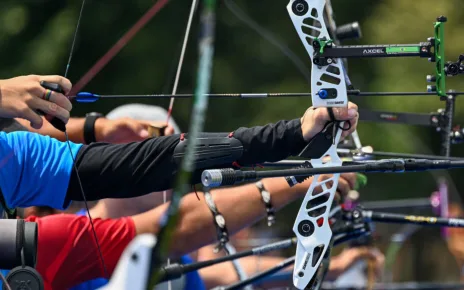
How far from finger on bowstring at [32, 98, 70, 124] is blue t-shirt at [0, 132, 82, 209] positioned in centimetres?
49

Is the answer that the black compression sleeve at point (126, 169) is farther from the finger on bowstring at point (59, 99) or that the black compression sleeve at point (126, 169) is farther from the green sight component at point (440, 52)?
the green sight component at point (440, 52)

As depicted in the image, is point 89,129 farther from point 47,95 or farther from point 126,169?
point 47,95

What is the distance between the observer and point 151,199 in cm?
525

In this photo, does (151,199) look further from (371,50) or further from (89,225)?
(371,50)

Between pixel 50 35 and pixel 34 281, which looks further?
pixel 50 35

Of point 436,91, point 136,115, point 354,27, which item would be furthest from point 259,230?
point 436,91

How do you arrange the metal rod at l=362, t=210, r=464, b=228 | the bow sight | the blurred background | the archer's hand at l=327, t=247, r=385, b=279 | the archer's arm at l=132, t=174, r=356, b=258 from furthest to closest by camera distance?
the blurred background, the archer's hand at l=327, t=247, r=385, b=279, the metal rod at l=362, t=210, r=464, b=228, the archer's arm at l=132, t=174, r=356, b=258, the bow sight

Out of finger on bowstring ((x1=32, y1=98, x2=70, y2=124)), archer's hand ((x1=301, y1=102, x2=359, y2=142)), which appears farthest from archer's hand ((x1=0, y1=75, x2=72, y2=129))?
archer's hand ((x1=301, y1=102, x2=359, y2=142))

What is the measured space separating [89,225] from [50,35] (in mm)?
5260

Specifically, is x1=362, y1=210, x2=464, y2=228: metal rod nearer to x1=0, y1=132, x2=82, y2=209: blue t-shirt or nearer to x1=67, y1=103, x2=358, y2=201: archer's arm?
x1=67, y1=103, x2=358, y2=201: archer's arm

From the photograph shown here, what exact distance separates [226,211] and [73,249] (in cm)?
77

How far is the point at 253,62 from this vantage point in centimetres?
1052

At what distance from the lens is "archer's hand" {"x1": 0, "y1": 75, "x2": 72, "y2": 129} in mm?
3379

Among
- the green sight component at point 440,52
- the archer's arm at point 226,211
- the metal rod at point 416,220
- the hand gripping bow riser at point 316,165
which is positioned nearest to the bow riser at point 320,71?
the hand gripping bow riser at point 316,165
